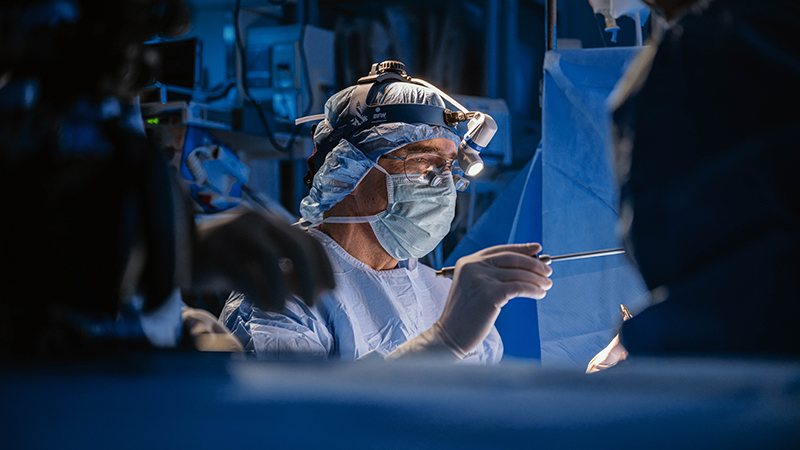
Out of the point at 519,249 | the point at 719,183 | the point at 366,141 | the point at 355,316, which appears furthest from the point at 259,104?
the point at 719,183

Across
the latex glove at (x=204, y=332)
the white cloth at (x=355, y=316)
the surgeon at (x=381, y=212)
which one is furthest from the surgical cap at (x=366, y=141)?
the latex glove at (x=204, y=332)

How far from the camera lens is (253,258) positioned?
1.43 ft

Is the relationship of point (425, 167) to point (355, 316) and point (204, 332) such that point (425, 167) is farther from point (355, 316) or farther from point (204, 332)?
point (204, 332)

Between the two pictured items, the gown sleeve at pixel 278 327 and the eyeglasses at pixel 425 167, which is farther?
the eyeglasses at pixel 425 167

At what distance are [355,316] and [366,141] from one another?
0.46 meters

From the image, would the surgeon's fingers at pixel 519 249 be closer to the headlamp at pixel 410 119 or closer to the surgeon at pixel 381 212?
the surgeon at pixel 381 212

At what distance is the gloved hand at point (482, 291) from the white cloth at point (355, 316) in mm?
72

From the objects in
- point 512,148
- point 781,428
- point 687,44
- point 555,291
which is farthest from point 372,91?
point 781,428

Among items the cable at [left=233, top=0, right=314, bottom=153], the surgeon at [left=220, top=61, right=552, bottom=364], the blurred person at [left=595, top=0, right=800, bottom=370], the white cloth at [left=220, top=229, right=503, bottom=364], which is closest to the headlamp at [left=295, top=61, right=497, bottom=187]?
the surgeon at [left=220, top=61, right=552, bottom=364]

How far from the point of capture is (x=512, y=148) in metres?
2.48

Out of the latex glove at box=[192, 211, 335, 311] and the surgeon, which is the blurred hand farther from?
the latex glove at box=[192, 211, 335, 311]

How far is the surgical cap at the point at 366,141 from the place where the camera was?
158 centimetres

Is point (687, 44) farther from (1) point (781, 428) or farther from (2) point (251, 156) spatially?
(2) point (251, 156)

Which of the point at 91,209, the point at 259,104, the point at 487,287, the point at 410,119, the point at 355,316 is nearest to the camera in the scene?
the point at 91,209
